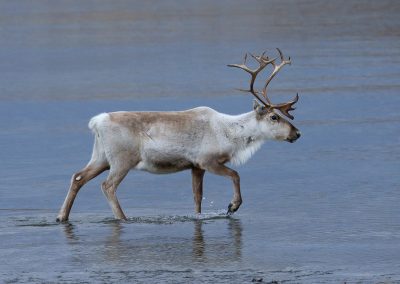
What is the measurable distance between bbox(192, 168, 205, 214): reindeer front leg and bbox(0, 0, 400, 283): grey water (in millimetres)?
201

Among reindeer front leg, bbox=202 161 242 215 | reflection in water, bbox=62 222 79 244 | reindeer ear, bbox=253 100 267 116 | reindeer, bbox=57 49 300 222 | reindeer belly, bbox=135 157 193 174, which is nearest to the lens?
reflection in water, bbox=62 222 79 244

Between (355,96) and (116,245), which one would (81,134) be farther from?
(116,245)

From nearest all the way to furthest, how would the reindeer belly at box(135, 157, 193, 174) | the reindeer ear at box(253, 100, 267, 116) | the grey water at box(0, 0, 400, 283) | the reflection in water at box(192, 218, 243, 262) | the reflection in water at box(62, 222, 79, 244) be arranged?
the grey water at box(0, 0, 400, 283) < the reflection in water at box(192, 218, 243, 262) < the reflection in water at box(62, 222, 79, 244) < the reindeer belly at box(135, 157, 193, 174) < the reindeer ear at box(253, 100, 267, 116)

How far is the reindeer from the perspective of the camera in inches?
478

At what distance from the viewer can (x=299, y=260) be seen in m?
9.77

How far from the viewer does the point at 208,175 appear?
14.2 meters

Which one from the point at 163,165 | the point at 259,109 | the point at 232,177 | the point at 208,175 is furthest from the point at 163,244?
the point at 208,175

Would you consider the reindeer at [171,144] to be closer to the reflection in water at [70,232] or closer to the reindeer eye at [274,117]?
the reindeer eye at [274,117]

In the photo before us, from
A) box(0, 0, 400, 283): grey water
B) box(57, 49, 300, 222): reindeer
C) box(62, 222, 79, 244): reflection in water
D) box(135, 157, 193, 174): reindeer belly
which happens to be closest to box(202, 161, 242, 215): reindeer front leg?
box(57, 49, 300, 222): reindeer

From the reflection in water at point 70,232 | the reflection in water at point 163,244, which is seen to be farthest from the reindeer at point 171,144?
the reflection in water at point 163,244

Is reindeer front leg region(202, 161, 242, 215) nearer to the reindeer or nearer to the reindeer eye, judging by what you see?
the reindeer

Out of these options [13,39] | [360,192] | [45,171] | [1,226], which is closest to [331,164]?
[360,192]

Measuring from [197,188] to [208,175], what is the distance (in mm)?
1950

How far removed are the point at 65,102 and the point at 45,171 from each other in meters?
5.73
